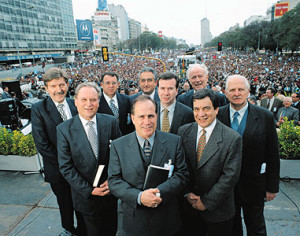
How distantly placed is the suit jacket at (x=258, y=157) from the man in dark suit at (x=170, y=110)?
0.80 meters

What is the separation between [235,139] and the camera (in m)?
2.09

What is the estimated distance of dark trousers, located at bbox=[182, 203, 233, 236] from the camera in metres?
2.32

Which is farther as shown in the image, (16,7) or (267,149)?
(16,7)

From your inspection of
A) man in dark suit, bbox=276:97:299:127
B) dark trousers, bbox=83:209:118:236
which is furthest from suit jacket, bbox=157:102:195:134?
man in dark suit, bbox=276:97:299:127

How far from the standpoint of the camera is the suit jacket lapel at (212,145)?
2.15m

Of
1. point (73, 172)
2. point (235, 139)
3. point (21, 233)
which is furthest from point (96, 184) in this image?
point (21, 233)

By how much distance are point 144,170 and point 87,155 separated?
81cm

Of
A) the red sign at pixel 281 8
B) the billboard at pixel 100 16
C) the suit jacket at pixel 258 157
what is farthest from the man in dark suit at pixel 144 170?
the billboard at pixel 100 16

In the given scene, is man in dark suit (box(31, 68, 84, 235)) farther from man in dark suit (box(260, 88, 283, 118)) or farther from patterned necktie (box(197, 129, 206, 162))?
man in dark suit (box(260, 88, 283, 118))

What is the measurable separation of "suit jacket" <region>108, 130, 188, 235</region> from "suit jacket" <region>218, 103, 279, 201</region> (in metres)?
0.99

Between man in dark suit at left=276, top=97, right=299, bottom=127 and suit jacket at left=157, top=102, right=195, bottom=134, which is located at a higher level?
suit jacket at left=157, top=102, right=195, bottom=134

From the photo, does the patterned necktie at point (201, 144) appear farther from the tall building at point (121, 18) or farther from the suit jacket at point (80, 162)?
the tall building at point (121, 18)

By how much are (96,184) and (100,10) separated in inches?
4852

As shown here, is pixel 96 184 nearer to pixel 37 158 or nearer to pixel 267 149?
pixel 267 149
